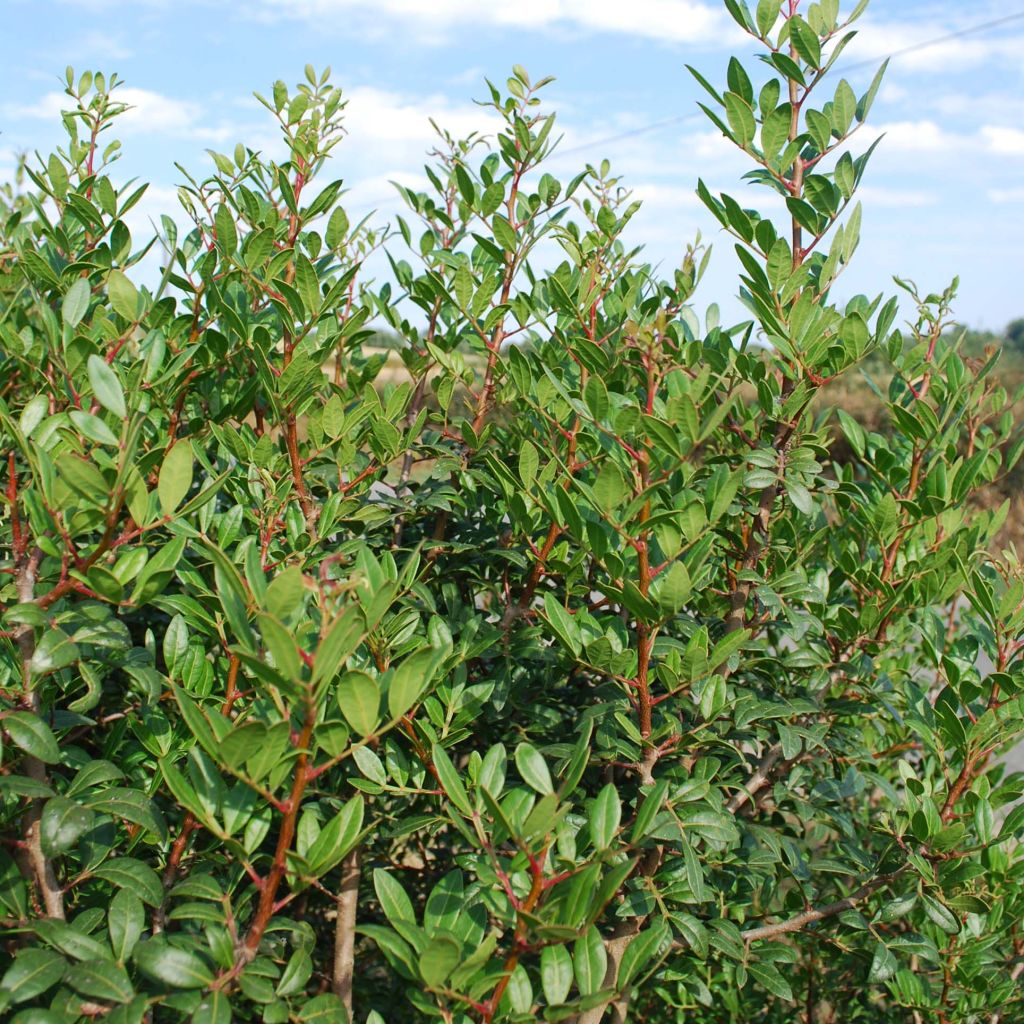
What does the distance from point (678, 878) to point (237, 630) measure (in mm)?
871

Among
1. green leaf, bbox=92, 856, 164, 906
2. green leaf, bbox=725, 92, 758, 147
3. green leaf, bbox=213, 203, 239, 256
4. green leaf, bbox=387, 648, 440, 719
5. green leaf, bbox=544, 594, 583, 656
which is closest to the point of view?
green leaf, bbox=387, 648, 440, 719

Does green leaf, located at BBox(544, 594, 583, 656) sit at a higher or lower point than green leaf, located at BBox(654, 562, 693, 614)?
lower

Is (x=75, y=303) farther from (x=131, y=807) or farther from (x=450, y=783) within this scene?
(x=450, y=783)

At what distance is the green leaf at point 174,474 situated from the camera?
111cm

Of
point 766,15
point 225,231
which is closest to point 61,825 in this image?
point 225,231

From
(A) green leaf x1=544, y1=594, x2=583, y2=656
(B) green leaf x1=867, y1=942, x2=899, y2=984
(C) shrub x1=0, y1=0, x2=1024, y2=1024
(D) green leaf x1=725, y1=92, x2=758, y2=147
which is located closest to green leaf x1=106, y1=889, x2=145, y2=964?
(C) shrub x1=0, y1=0, x2=1024, y2=1024

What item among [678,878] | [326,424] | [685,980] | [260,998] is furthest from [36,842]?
[685,980]

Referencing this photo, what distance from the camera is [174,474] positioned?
3.64 ft

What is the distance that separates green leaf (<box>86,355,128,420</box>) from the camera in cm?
110

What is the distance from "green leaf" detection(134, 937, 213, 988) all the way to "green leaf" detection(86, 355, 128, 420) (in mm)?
560

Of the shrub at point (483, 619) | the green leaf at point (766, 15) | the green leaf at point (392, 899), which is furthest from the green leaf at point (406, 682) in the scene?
the green leaf at point (766, 15)

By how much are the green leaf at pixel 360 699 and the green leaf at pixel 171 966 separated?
29 centimetres

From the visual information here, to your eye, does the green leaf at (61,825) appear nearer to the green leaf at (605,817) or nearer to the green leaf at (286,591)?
the green leaf at (286,591)

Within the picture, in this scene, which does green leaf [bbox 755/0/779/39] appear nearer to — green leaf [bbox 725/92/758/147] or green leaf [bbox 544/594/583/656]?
green leaf [bbox 725/92/758/147]
